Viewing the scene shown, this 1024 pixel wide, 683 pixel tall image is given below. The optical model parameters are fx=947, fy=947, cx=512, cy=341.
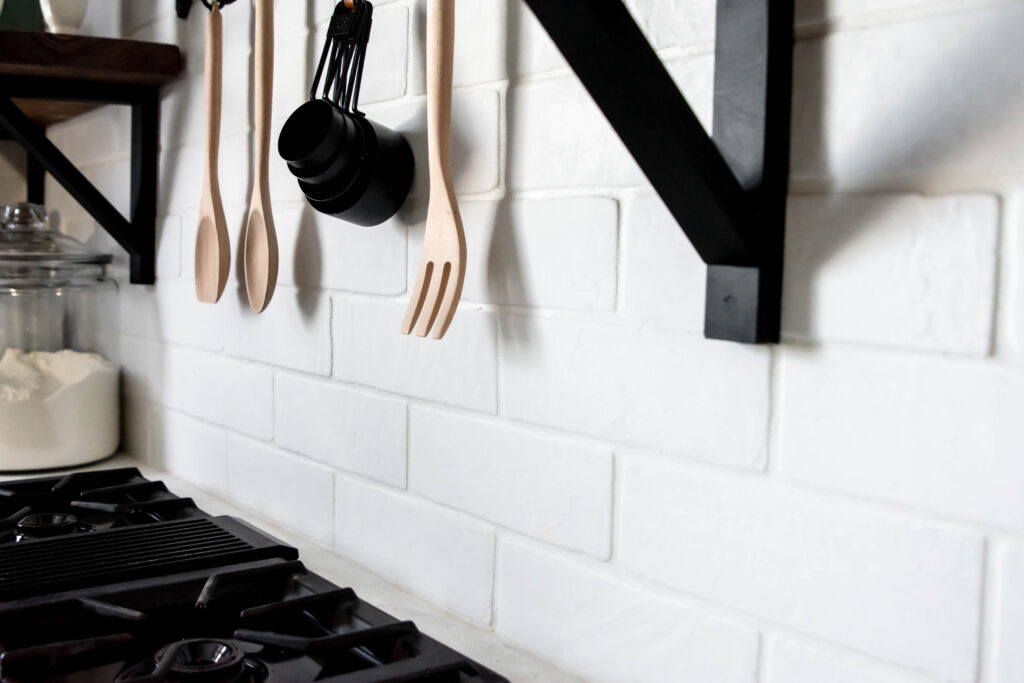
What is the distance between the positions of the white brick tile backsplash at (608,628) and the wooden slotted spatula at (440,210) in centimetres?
20

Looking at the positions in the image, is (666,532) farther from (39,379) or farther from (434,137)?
(39,379)

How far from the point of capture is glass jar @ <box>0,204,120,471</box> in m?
1.30

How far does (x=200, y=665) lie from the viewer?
66 cm

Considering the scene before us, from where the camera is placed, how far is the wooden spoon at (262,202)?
3.37 feet

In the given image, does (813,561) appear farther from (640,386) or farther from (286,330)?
(286,330)

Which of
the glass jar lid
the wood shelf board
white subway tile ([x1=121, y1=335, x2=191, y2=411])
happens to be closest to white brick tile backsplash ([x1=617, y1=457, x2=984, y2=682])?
white subway tile ([x1=121, y1=335, x2=191, y2=411])

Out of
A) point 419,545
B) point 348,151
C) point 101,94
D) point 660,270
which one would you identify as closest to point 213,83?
point 101,94

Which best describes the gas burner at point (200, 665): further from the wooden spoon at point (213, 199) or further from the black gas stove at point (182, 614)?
the wooden spoon at point (213, 199)

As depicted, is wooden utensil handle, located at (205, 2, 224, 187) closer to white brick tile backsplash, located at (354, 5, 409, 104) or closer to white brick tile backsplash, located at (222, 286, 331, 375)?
white brick tile backsplash, located at (222, 286, 331, 375)

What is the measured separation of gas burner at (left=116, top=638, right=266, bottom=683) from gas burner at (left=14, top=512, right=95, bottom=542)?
321mm

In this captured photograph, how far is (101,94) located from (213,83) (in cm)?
28

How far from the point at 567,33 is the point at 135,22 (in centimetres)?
115

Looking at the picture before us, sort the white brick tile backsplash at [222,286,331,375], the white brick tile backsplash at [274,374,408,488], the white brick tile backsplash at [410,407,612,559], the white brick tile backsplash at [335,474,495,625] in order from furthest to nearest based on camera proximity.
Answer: the white brick tile backsplash at [222,286,331,375] < the white brick tile backsplash at [274,374,408,488] < the white brick tile backsplash at [335,474,495,625] < the white brick tile backsplash at [410,407,612,559]

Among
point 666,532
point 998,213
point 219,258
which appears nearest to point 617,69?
point 998,213
